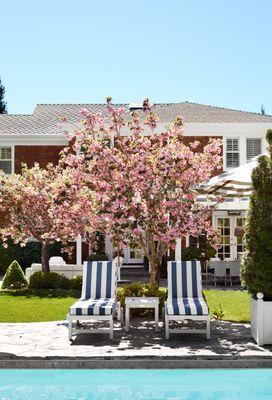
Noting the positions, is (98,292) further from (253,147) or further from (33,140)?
(33,140)

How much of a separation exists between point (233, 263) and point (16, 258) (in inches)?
431

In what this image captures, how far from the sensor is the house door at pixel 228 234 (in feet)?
99.2

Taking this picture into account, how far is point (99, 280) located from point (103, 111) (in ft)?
74.6

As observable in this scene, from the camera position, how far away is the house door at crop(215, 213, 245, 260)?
30234 mm

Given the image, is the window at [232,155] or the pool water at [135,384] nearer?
the pool water at [135,384]

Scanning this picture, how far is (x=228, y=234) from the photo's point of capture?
30375 mm

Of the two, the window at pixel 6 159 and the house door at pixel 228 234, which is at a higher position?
the window at pixel 6 159

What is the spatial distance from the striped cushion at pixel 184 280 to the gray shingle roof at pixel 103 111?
17727 mm

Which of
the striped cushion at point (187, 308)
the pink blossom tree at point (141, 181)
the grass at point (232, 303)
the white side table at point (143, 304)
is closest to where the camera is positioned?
the striped cushion at point (187, 308)

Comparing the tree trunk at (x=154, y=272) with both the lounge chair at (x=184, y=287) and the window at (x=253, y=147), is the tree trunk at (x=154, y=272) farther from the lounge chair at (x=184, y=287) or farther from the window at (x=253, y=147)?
the window at (x=253, y=147)

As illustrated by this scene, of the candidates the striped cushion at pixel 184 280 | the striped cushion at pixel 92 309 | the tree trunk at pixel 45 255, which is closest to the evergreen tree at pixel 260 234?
the striped cushion at pixel 184 280

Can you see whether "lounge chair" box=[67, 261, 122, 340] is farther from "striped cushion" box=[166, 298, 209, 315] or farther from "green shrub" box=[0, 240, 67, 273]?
"green shrub" box=[0, 240, 67, 273]

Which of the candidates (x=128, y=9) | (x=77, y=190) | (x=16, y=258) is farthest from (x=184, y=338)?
(x=16, y=258)

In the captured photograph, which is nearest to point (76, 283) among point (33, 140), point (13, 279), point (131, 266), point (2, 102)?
point (13, 279)
